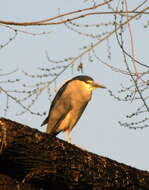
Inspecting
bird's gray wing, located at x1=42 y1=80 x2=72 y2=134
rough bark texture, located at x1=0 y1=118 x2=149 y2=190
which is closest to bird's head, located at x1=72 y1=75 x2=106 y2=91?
bird's gray wing, located at x1=42 y1=80 x2=72 y2=134

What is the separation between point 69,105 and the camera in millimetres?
5855

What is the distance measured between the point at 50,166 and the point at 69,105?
337 centimetres

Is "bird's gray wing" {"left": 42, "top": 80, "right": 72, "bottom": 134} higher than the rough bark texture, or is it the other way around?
"bird's gray wing" {"left": 42, "top": 80, "right": 72, "bottom": 134}

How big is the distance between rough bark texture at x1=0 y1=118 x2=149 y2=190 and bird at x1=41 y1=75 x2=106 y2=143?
2637mm

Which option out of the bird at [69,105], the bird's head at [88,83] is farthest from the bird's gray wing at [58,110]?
→ the bird's head at [88,83]

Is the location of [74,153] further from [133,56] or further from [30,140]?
[133,56]

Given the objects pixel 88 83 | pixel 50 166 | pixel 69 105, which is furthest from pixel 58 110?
pixel 50 166

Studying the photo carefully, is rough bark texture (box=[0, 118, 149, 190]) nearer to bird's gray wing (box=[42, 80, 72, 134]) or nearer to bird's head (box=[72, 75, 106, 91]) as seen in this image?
bird's gray wing (box=[42, 80, 72, 134])

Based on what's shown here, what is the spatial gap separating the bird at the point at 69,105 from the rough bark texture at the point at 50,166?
104 inches

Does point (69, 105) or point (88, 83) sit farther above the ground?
point (88, 83)

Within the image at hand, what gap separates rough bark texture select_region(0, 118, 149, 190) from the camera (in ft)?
7.73

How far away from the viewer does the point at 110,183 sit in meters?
2.74

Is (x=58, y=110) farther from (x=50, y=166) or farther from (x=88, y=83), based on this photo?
(x=50, y=166)

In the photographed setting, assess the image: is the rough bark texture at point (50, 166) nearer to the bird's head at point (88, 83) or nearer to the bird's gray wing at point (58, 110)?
the bird's gray wing at point (58, 110)
